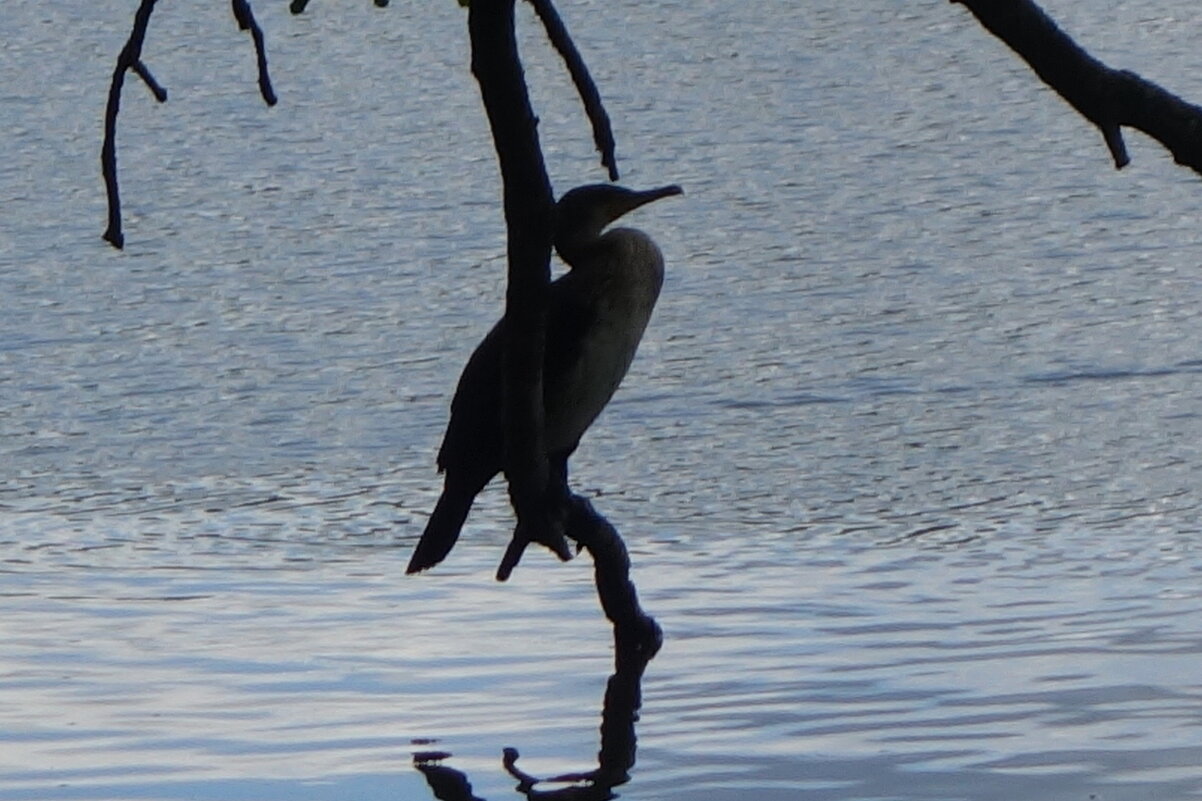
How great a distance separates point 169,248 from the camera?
940 cm

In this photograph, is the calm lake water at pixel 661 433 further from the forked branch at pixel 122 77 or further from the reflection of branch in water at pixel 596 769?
the forked branch at pixel 122 77

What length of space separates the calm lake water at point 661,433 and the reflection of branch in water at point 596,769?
0.11ft

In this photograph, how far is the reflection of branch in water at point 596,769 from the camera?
444cm

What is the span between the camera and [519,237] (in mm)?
2758

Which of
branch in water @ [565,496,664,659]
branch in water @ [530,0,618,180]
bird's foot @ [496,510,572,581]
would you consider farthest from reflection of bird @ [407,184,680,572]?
branch in water @ [530,0,618,180]

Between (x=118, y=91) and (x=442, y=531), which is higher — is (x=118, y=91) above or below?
above

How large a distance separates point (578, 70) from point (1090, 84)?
0.66 metres

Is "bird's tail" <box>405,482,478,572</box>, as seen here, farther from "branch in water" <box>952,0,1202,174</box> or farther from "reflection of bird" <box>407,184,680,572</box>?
"branch in water" <box>952,0,1202,174</box>

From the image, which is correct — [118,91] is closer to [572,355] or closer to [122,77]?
[122,77]

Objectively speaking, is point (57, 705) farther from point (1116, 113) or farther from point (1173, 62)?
point (1173, 62)

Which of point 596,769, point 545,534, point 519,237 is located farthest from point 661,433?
point 519,237

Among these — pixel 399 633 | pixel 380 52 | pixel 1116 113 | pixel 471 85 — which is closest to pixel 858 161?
pixel 471 85

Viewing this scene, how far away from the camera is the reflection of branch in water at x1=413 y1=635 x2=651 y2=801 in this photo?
14.6 ft

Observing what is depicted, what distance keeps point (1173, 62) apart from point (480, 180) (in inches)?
131
